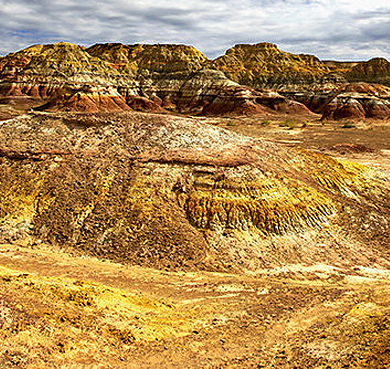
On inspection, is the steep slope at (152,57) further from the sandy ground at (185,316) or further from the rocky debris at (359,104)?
the sandy ground at (185,316)

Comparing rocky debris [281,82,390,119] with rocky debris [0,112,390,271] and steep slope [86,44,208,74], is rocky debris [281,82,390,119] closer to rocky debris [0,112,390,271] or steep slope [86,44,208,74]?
steep slope [86,44,208,74]

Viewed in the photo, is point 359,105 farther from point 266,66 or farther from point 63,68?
point 63,68

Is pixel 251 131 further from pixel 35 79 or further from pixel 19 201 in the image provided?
pixel 35 79

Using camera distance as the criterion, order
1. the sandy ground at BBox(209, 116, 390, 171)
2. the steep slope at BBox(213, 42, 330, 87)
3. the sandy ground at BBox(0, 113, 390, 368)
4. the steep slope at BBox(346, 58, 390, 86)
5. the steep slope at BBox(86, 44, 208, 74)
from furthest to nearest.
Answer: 1. the steep slope at BBox(213, 42, 330, 87)
2. the steep slope at BBox(346, 58, 390, 86)
3. the steep slope at BBox(86, 44, 208, 74)
4. the sandy ground at BBox(209, 116, 390, 171)
5. the sandy ground at BBox(0, 113, 390, 368)

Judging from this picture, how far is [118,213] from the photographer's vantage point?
14711 mm

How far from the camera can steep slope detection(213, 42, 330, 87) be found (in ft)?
350

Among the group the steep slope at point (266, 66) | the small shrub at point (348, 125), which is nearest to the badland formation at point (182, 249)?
the small shrub at point (348, 125)

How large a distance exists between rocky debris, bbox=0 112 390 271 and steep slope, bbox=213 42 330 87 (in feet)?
304

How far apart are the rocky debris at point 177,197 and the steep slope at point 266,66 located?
92.5 m

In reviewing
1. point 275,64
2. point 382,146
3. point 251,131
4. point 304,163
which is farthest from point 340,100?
point 304,163

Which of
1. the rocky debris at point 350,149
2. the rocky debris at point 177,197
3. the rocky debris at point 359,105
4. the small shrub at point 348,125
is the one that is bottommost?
the rocky debris at point 177,197

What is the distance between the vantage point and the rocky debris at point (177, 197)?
13.9m

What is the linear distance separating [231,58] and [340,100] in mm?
54784

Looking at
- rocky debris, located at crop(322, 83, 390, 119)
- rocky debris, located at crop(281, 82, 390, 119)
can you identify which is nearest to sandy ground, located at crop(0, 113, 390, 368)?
rocky debris, located at crop(322, 83, 390, 119)
